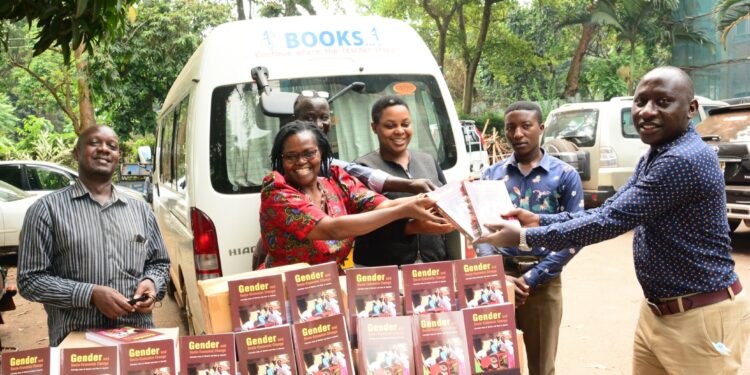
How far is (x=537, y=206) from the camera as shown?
3.18m

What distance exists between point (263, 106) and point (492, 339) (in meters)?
2.05

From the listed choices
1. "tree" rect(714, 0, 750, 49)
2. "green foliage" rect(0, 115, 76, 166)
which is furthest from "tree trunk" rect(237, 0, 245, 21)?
"tree" rect(714, 0, 750, 49)

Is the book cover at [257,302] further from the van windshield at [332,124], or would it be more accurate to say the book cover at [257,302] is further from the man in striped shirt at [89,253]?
the van windshield at [332,124]

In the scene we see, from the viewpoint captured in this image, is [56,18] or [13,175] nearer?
[56,18]

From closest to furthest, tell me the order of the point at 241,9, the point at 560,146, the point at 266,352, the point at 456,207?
1. the point at 266,352
2. the point at 456,207
3. the point at 560,146
4. the point at 241,9

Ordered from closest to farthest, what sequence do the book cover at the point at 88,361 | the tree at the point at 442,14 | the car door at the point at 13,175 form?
the book cover at the point at 88,361 < the car door at the point at 13,175 < the tree at the point at 442,14

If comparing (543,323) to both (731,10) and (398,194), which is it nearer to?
(398,194)

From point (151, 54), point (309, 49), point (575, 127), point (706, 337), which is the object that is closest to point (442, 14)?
Result: point (151, 54)

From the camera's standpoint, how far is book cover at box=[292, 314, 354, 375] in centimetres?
190

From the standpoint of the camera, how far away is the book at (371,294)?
2041mm

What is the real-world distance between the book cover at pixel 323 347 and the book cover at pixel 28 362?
712mm

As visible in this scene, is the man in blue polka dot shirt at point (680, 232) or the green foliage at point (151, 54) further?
the green foliage at point (151, 54)

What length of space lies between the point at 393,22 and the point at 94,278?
8.12 ft

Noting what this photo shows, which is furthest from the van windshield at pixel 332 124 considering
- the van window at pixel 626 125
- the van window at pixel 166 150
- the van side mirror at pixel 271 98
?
the van window at pixel 626 125
